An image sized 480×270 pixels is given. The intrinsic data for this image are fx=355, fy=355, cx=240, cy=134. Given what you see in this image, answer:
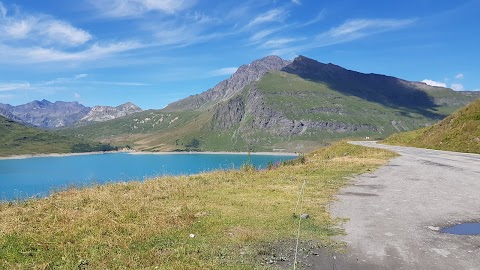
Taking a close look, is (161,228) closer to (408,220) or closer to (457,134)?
(408,220)

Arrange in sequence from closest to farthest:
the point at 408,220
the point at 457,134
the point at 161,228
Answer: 1. the point at 161,228
2. the point at 408,220
3. the point at 457,134

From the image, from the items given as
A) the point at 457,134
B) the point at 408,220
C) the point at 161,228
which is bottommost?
the point at 408,220

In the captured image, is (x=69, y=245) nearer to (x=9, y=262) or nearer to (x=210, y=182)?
(x=9, y=262)

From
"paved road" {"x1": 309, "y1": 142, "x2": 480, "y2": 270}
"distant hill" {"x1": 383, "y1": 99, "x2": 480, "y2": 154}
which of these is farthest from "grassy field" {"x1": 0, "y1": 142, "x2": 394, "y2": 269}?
"distant hill" {"x1": 383, "y1": 99, "x2": 480, "y2": 154}

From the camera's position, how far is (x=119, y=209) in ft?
51.5

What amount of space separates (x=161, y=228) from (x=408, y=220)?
10426 mm

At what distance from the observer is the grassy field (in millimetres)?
10477

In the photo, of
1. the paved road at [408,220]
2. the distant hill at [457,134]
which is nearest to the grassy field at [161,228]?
the paved road at [408,220]

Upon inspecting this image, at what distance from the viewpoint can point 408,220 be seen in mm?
15320

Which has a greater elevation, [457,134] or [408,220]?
[457,134]

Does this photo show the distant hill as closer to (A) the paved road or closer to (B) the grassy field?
(A) the paved road

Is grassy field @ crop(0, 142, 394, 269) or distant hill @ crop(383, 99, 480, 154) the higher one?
distant hill @ crop(383, 99, 480, 154)

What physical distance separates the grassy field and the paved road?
47.9 inches

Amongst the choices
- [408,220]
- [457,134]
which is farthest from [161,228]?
[457,134]
